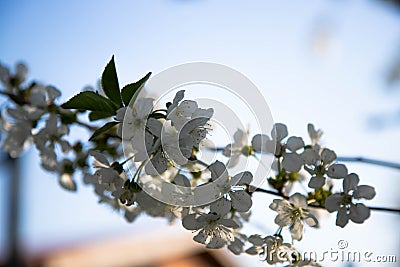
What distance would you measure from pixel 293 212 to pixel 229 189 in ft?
0.44

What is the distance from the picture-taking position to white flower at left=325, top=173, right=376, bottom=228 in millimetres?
835

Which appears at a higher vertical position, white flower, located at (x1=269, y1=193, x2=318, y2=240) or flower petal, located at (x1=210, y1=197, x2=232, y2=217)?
white flower, located at (x1=269, y1=193, x2=318, y2=240)

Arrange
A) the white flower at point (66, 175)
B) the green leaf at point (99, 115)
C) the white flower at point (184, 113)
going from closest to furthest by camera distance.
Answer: the white flower at point (184, 113), the green leaf at point (99, 115), the white flower at point (66, 175)

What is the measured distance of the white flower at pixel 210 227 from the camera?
2.59 feet

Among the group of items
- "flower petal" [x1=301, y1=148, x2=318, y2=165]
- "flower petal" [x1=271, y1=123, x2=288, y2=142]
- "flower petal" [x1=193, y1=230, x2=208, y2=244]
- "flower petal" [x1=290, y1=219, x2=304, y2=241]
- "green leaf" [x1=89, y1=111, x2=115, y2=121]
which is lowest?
"flower petal" [x1=193, y1=230, x2=208, y2=244]

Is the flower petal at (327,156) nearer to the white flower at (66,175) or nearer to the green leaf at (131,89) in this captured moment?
the green leaf at (131,89)

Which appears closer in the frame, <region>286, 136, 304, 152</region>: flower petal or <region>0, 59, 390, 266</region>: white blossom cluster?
<region>0, 59, 390, 266</region>: white blossom cluster

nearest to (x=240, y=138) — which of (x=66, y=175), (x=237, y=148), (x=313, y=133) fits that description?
A: (x=237, y=148)

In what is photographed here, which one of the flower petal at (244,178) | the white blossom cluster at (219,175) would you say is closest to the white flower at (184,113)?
the white blossom cluster at (219,175)

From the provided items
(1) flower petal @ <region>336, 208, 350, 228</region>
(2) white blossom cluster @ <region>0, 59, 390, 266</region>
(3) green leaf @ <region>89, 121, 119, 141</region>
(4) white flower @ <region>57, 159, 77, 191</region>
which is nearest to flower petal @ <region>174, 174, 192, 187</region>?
(2) white blossom cluster @ <region>0, 59, 390, 266</region>

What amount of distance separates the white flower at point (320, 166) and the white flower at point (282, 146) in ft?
0.05

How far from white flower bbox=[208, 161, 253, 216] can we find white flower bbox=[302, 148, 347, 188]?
114 millimetres

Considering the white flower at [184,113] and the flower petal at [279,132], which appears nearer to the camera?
the white flower at [184,113]

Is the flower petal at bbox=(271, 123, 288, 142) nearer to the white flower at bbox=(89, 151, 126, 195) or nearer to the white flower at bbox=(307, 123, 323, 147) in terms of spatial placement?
the white flower at bbox=(307, 123, 323, 147)
